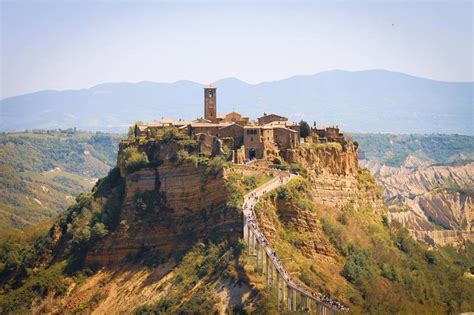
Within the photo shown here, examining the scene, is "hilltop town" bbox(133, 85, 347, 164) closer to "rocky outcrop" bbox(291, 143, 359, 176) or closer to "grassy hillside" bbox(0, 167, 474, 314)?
"rocky outcrop" bbox(291, 143, 359, 176)

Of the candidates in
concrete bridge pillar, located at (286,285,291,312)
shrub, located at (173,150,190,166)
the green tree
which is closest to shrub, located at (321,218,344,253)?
concrete bridge pillar, located at (286,285,291,312)

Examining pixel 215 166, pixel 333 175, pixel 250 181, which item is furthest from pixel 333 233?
pixel 333 175

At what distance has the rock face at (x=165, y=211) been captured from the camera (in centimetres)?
5794

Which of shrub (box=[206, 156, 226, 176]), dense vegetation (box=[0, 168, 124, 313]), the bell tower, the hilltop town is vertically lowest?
dense vegetation (box=[0, 168, 124, 313])

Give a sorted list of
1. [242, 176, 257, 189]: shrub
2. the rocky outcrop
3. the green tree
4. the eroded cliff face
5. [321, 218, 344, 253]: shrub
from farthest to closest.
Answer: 1. the green tree
2. the rocky outcrop
3. the eroded cliff face
4. [242, 176, 257, 189]: shrub
5. [321, 218, 344, 253]: shrub

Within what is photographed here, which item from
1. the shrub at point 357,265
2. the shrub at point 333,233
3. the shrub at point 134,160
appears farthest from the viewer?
the shrub at point 134,160

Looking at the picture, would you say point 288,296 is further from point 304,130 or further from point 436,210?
point 436,210

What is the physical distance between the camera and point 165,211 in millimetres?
61188

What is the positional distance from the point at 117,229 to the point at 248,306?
17.3 metres

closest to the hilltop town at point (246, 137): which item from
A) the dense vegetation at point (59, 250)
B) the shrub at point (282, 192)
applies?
the shrub at point (282, 192)

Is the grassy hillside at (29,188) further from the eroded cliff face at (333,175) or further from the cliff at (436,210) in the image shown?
the eroded cliff face at (333,175)

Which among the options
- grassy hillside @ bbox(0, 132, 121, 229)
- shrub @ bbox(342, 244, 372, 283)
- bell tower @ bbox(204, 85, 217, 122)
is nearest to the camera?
shrub @ bbox(342, 244, 372, 283)

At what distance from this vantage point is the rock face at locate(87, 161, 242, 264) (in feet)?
190

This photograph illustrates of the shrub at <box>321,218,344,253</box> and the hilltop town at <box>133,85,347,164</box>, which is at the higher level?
the hilltop town at <box>133,85,347,164</box>
